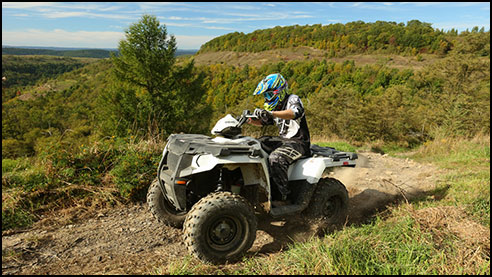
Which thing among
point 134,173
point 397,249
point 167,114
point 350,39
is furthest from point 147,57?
point 350,39

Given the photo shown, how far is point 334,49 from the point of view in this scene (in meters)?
111

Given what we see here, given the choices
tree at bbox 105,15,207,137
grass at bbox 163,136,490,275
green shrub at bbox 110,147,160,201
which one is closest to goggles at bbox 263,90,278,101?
grass at bbox 163,136,490,275

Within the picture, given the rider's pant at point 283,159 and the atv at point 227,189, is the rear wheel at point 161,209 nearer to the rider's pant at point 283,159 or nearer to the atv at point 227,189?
the atv at point 227,189

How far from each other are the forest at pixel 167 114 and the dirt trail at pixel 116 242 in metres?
0.51

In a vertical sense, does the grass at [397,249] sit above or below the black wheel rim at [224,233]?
below

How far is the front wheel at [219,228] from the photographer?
10.3 ft

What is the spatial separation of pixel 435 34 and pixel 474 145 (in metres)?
116

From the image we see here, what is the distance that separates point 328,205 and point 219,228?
1925mm

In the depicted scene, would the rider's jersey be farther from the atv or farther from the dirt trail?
the dirt trail

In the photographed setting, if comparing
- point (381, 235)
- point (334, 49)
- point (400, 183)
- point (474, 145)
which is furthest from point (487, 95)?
point (334, 49)

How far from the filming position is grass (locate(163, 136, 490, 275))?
3.02 meters

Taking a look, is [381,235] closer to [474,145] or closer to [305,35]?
[474,145]

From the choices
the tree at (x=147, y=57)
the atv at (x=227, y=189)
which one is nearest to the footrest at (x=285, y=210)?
the atv at (x=227, y=189)

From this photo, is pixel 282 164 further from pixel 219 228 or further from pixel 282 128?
pixel 219 228
